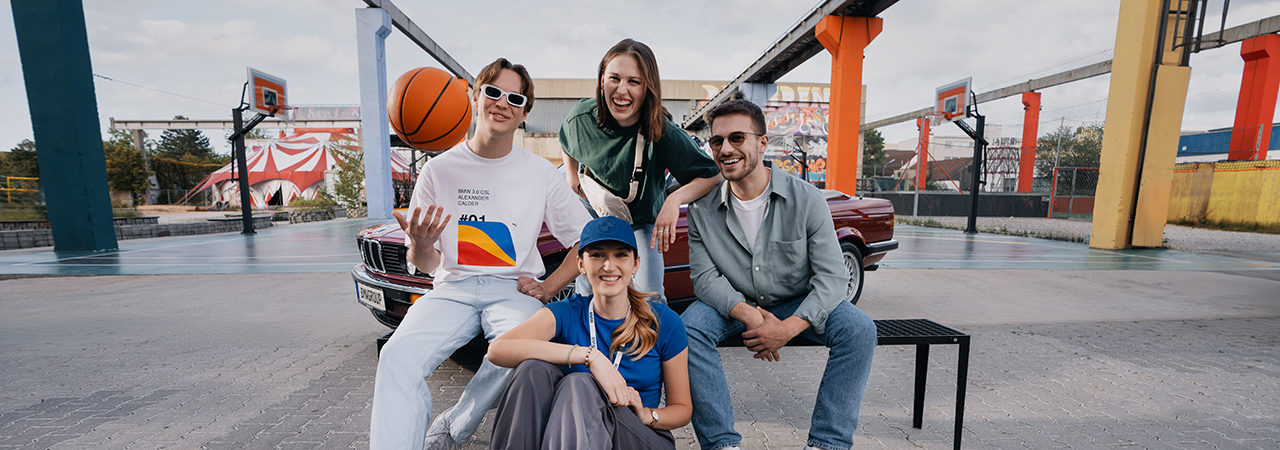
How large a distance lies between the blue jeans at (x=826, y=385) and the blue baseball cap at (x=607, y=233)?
572 millimetres

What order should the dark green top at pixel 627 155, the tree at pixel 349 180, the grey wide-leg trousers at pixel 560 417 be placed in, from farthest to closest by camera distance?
the tree at pixel 349 180
the dark green top at pixel 627 155
the grey wide-leg trousers at pixel 560 417

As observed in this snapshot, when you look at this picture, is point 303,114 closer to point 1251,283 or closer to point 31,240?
point 31,240

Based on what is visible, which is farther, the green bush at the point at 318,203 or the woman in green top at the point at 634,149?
the green bush at the point at 318,203

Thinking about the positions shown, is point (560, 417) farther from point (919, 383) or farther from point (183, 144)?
point (183, 144)

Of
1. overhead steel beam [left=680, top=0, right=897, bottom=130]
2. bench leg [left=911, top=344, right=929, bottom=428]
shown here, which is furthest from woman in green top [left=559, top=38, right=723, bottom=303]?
overhead steel beam [left=680, top=0, right=897, bottom=130]

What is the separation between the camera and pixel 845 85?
12.0 metres

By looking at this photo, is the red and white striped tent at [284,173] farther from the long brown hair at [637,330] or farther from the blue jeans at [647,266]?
the long brown hair at [637,330]

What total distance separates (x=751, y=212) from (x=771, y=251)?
0.21 meters

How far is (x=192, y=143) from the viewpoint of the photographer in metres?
59.3

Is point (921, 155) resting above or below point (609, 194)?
above

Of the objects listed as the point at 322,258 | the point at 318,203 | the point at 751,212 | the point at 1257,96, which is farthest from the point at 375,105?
the point at 1257,96

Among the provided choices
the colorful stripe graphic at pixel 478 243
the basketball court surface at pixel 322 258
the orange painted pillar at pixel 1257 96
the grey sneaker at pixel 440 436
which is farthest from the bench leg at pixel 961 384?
the orange painted pillar at pixel 1257 96

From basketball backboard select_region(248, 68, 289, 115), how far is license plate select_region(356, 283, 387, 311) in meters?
13.7

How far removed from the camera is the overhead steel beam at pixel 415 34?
16125 mm
